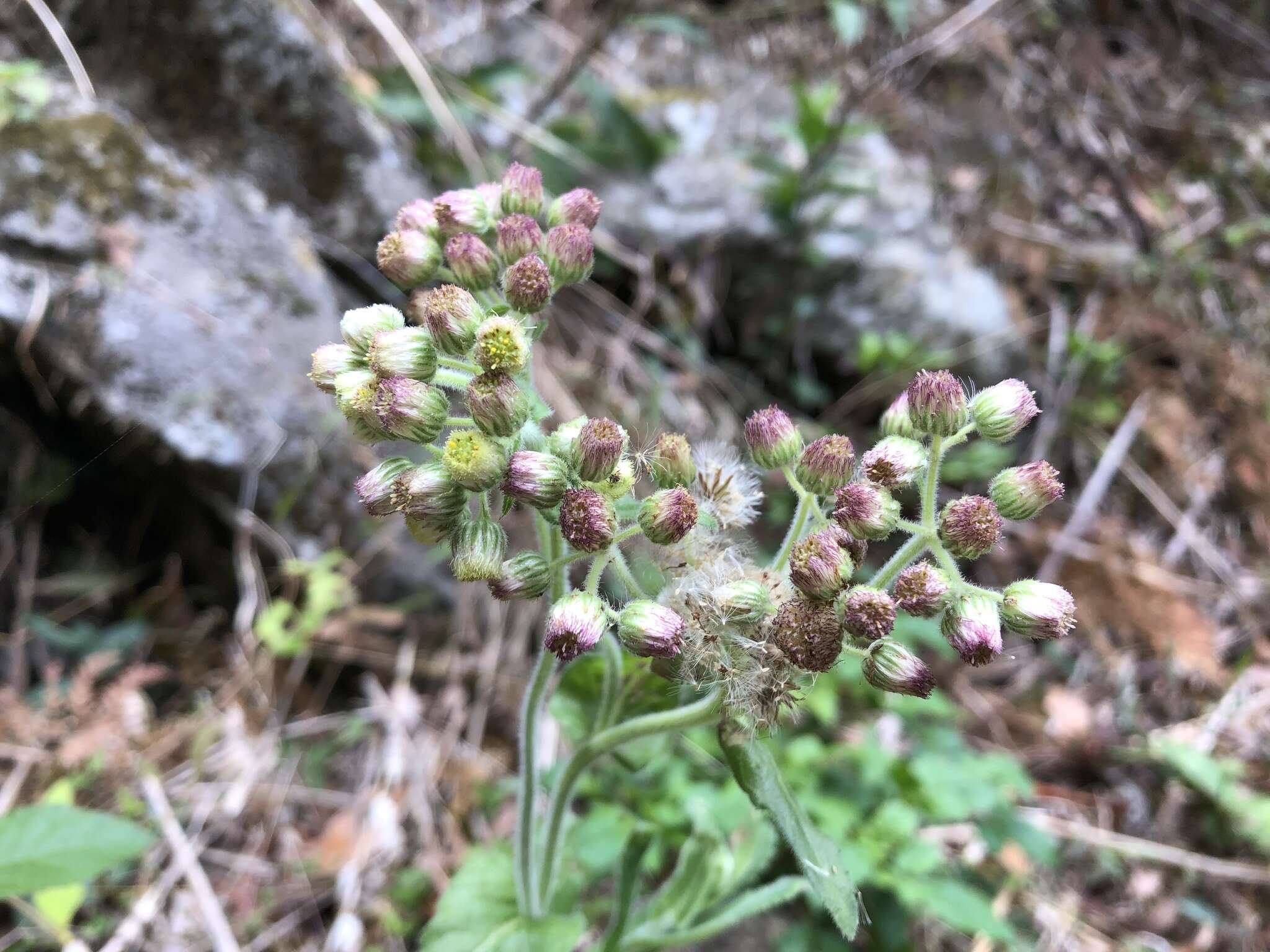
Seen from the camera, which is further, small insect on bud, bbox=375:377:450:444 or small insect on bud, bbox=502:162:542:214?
small insect on bud, bbox=502:162:542:214

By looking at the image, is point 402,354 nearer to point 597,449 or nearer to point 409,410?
point 409,410

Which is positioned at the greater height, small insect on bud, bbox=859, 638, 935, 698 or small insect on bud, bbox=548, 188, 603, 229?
small insect on bud, bbox=548, 188, 603, 229

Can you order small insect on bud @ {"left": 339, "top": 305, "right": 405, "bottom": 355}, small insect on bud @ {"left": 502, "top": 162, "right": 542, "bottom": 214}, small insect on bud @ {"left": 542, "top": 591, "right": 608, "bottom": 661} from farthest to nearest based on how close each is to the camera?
small insect on bud @ {"left": 502, "top": 162, "right": 542, "bottom": 214}
small insect on bud @ {"left": 339, "top": 305, "right": 405, "bottom": 355}
small insect on bud @ {"left": 542, "top": 591, "right": 608, "bottom": 661}

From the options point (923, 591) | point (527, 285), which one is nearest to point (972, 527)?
point (923, 591)

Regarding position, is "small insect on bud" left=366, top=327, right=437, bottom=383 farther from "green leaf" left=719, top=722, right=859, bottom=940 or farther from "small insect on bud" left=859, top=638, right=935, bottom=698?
"small insect on bud" left=859, top=638, right=935, bottom=698

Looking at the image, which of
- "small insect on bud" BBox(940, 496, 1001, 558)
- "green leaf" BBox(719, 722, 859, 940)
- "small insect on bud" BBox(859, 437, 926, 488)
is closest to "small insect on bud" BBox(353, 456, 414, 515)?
"green leaf" BBox(719, 722, 859, 940)

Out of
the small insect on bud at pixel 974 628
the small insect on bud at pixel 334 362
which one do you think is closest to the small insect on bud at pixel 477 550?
the small insect on bud at pixel 334 362
